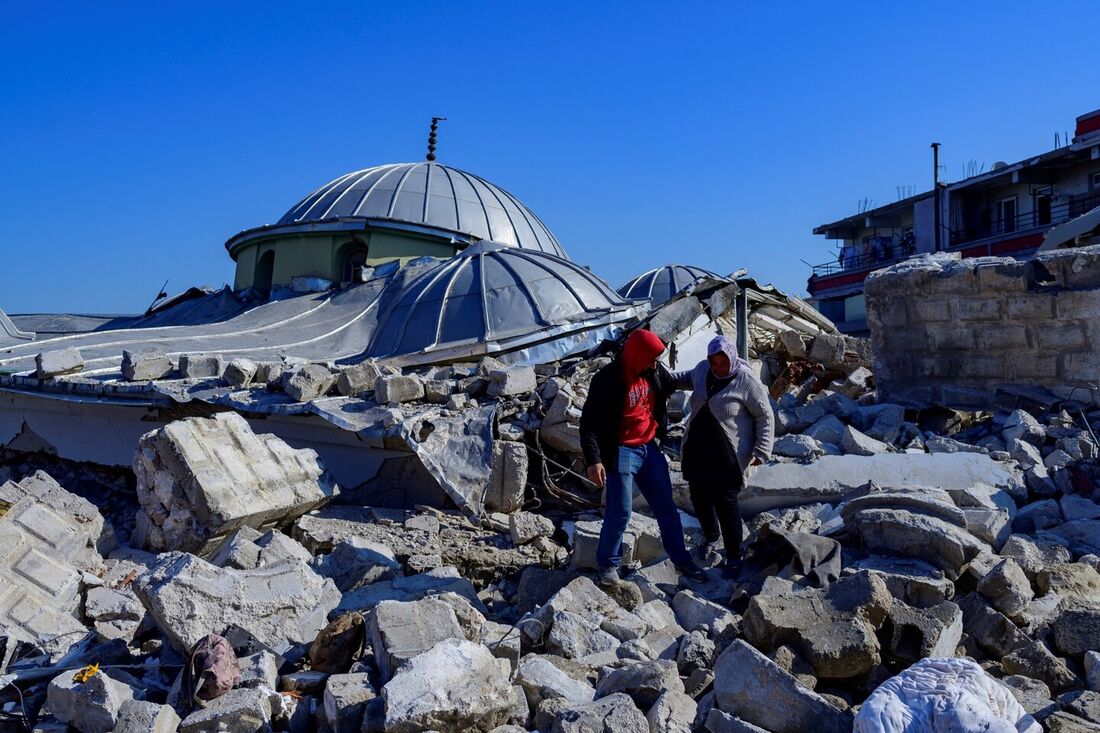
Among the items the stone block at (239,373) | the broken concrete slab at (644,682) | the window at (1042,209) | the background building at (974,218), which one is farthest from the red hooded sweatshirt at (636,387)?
the window at (1042,209)

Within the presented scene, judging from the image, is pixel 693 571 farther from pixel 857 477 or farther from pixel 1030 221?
pixel 1030 221

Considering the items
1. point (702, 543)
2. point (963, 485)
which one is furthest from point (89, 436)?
point (963, 485)

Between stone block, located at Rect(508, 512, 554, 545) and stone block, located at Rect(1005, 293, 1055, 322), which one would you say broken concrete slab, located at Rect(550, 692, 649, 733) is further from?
stone block, located at Rect(1005, 293, 1055, 322)

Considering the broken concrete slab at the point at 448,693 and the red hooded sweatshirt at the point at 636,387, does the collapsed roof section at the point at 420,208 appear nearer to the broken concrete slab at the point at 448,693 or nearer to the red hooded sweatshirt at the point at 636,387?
the red hooded sweatshirt at the point at 636,387

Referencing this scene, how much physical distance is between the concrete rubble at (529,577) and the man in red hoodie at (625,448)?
0.20 m

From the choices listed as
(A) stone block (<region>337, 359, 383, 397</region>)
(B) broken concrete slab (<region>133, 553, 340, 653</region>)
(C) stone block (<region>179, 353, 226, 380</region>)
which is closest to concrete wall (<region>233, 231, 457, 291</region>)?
(C) stone block (<region>179, 353, 226, 380</region>)

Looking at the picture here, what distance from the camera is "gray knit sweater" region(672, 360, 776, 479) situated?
15.5ft

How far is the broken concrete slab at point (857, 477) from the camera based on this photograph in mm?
5594

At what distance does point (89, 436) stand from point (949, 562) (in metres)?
8.07

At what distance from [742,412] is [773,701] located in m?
1.95

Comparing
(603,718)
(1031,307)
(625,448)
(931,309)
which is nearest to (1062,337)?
(1031,307)

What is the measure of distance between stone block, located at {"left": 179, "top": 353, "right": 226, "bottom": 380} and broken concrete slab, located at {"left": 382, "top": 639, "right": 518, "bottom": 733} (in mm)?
5731

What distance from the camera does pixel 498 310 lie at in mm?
10445

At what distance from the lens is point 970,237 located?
3216 centimetres
